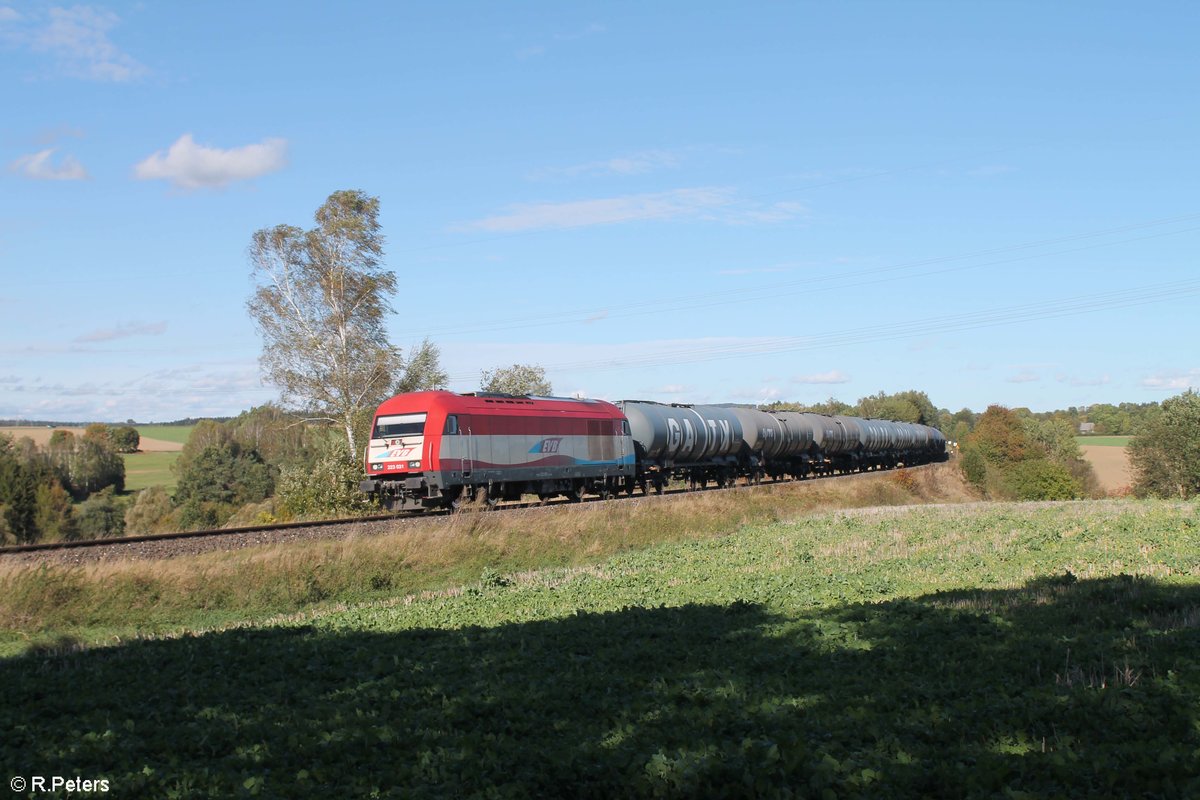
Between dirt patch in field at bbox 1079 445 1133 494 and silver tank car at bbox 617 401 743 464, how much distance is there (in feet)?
159

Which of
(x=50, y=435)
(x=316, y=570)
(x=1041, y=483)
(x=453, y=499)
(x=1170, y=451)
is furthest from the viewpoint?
(x=50, y=435)

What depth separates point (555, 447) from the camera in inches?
1404

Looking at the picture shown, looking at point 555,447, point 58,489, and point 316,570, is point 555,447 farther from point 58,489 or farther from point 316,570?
point 58,489

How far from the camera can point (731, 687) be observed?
8.77m

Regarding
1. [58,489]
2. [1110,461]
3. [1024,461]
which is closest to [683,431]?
[1024,461]

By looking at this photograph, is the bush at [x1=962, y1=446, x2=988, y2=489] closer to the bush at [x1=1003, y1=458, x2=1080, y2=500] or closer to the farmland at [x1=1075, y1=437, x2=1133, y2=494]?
the bush at [x1=1003, y1=458, x2=1080, y2=500]

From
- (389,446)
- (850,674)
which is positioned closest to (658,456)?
(389,446)

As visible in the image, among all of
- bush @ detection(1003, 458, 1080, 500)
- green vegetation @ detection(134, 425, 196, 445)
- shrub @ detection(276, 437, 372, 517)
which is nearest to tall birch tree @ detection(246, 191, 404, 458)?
shrub @ detection(276, 437, 372, 517)

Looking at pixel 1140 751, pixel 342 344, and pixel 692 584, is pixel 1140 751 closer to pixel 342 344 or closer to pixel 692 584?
pixel 692 584

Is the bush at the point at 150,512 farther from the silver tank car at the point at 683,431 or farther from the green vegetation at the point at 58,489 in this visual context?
the silver tank car at the point at 683,431

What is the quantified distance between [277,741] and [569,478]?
2904cm

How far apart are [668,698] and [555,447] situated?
27163 millimetres

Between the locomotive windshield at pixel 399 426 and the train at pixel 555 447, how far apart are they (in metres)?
0.03

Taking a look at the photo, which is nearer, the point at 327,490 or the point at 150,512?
the point at 327,490
